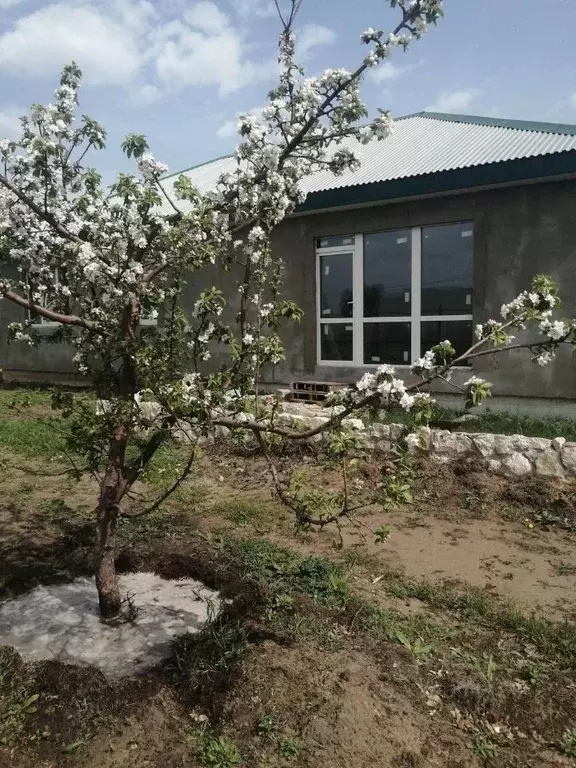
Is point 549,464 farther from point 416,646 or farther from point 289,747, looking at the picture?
point 289,747

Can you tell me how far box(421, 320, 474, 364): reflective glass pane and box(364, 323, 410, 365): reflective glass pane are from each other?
0.27m

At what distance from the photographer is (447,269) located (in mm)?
8250

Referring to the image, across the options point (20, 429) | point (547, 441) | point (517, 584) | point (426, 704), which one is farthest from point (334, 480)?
point (20, 429)

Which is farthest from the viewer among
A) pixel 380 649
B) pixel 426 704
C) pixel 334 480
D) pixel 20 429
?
pixel 20 429

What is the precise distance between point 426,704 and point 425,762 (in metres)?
0.37

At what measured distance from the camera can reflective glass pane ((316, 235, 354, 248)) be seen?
9117 millimetres

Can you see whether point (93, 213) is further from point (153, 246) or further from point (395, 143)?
point (395, 143)

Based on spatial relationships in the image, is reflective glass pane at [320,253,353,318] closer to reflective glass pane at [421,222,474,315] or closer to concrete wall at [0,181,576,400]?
concrete wall at [0,181,576,400]

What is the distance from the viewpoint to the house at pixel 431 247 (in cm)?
721

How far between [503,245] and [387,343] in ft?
6.96

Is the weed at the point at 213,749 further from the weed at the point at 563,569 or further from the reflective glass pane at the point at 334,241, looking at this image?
the reflective glass pane at the point at 334,241

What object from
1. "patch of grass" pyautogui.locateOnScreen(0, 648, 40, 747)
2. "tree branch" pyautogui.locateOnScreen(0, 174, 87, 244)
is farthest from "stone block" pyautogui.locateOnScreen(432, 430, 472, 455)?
"patch of grass" pyautogui.locateOnScreen(0, 648, 40, 747)

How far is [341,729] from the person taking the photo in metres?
2.66

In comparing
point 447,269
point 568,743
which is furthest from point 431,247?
point 568,743
